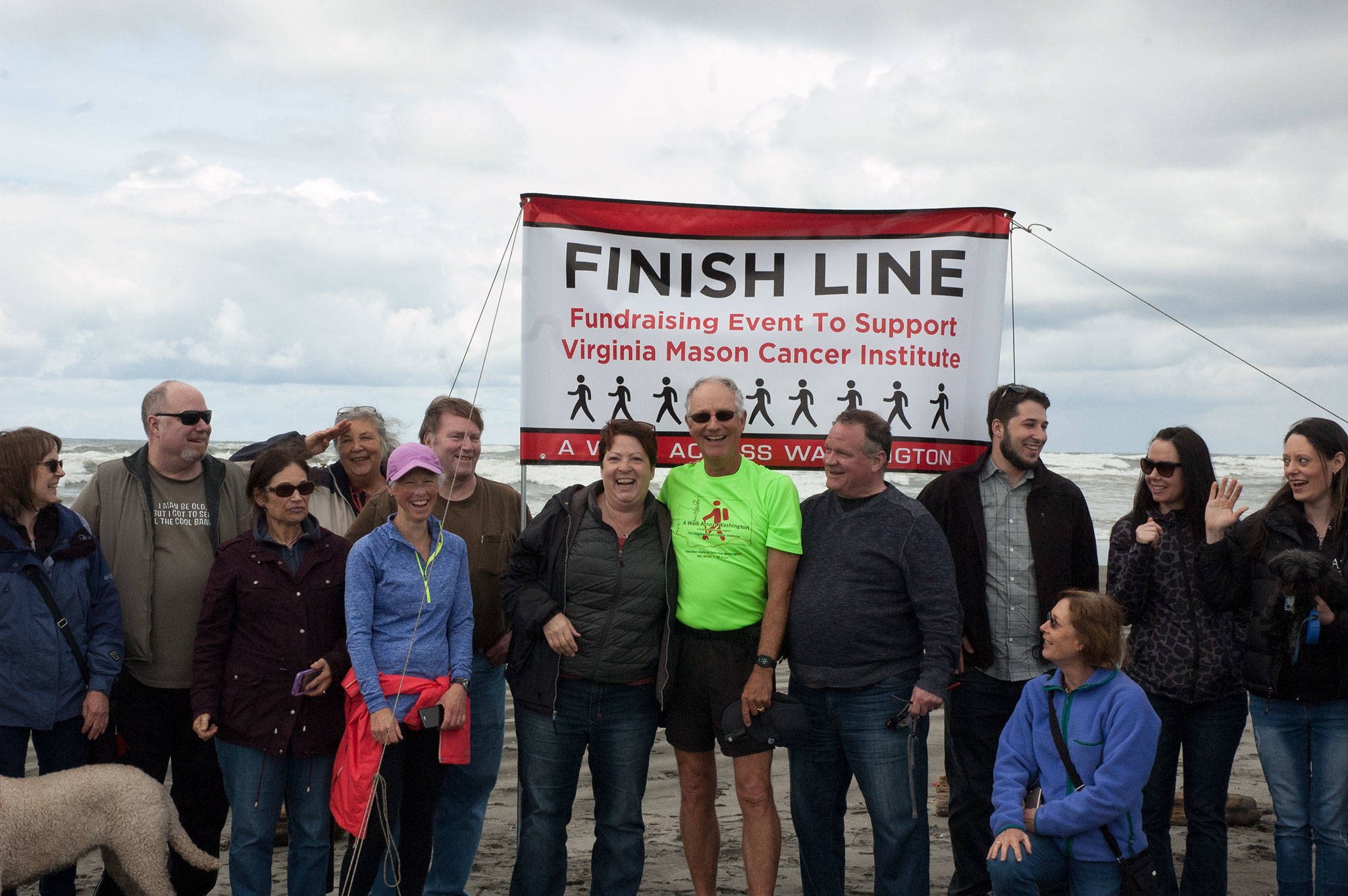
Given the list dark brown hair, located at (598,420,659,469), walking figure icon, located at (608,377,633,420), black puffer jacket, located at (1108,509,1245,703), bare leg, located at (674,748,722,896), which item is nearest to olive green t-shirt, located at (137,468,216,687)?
dark brown hair, located at (598,420,659,469)

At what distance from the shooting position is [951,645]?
3.82 metres

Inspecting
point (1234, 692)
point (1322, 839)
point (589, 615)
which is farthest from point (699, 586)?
point (1322, 839)

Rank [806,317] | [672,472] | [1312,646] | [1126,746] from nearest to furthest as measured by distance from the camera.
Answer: [1126,746]
[1312,646]
[672,472]
[806,317]

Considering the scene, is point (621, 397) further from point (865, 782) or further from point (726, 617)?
point (865, 782)

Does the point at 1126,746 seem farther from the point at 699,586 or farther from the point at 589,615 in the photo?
the point at 589,615

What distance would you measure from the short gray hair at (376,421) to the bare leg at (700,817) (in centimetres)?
194

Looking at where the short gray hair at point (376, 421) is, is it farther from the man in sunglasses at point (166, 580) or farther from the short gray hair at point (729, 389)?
the short gray hair at point (729, 389)

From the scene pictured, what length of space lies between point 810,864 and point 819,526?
1257mm

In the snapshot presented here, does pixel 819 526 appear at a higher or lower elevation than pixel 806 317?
lower

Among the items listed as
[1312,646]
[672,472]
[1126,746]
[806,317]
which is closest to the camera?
[1126,746]

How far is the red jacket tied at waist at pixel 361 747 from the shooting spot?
3635mm

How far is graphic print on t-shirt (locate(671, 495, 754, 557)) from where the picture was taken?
3857mm

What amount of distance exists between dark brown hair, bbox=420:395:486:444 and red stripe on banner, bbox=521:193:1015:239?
1084 millimetres

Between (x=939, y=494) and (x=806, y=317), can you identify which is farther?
(x=806, y=317)
